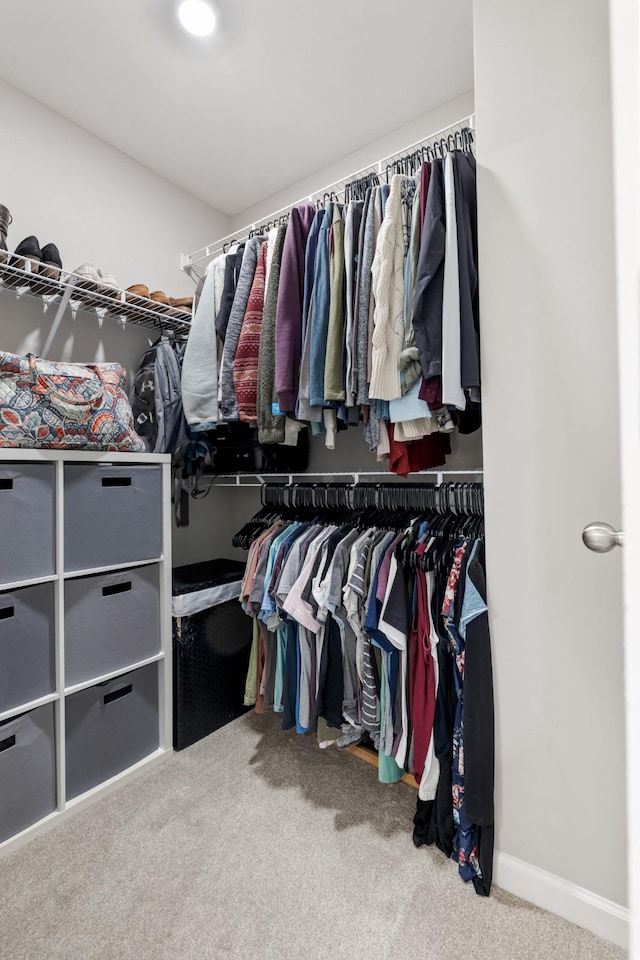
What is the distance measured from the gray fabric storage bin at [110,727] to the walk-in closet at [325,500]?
0.01 metres

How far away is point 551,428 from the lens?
3.96ft

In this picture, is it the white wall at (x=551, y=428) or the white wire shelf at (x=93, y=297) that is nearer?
the white wall at (x=551, y=428)

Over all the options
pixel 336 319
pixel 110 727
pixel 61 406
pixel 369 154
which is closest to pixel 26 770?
pixel 110 727

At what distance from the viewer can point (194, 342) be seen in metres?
1.93

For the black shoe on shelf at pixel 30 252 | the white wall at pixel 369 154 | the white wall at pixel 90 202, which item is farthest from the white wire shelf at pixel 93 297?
the white wall at pixel 369 154

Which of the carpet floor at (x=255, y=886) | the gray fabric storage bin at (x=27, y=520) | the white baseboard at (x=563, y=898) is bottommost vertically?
the carpet floor at (x=255, y=886)

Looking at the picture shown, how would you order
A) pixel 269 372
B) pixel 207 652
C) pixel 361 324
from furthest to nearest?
pixel 207 652
pixel 269 372
pixel 361 324

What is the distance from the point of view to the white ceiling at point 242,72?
164cm

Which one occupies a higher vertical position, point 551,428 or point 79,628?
point 551,428

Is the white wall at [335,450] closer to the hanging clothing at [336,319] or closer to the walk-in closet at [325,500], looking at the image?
the walk-in closet at [325,500]

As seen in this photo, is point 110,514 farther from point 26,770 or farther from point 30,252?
point 30,252

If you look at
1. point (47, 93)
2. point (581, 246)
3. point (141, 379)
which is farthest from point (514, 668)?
point (47, 93)

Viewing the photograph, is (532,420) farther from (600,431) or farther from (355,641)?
(355,641)

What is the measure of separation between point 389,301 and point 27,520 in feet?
4.38
